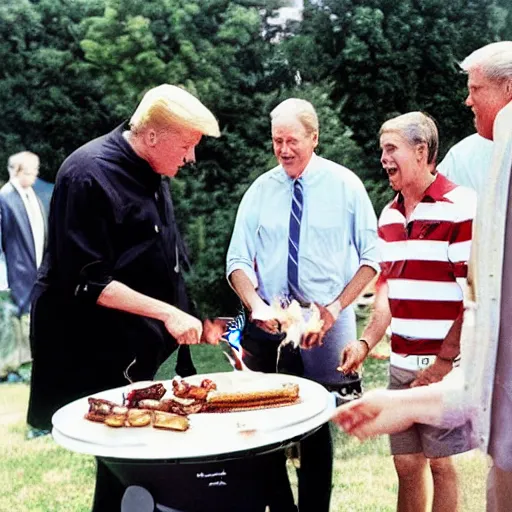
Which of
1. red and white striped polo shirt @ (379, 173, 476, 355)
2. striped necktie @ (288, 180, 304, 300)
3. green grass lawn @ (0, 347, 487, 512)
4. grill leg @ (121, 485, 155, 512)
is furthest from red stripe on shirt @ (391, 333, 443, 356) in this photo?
grill leg @ (121, 485, 155, 512)

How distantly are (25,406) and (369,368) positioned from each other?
1.31m

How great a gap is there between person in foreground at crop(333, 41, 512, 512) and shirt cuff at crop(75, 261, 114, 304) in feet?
4.41

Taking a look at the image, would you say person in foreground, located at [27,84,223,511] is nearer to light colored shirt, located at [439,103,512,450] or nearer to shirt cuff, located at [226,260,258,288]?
shirt cuff, located at [226,260,258,288]

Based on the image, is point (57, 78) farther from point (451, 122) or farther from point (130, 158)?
point (451, 122)

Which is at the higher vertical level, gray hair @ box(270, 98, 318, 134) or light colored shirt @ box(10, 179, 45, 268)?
gray hair @ box(270, 98, 318, 134)

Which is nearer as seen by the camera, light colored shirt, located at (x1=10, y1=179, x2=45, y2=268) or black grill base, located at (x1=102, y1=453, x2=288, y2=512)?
black grill base, located at (x1=102, y1=453, x2=288, y2=512)

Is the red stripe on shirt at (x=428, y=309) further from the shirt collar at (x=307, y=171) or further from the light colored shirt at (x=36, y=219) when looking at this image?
the light colored shirt at (x=36, y=219)

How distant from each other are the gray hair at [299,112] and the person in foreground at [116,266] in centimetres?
24

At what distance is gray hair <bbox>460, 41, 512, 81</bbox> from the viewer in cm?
275

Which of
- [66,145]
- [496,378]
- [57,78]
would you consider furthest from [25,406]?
[496,378]

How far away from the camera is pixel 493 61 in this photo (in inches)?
111

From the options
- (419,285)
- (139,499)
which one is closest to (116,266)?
(139,499)

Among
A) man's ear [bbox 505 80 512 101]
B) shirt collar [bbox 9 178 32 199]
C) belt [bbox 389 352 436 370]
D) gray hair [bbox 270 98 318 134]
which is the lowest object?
belt [bbox 389 352 436 370]

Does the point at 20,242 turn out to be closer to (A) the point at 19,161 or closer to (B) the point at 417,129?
(A) the point at 19,161
